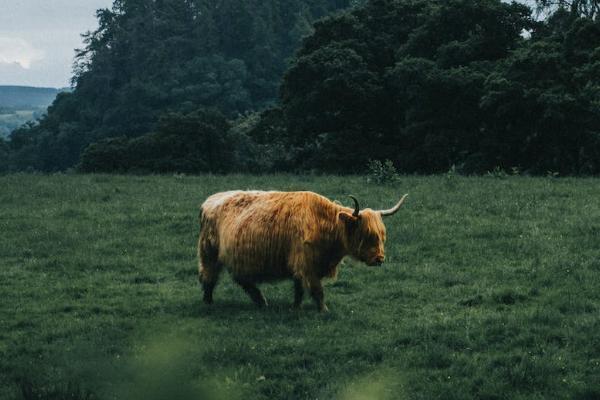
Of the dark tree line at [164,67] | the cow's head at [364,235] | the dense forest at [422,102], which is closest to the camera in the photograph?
the cow's head at [364,235]

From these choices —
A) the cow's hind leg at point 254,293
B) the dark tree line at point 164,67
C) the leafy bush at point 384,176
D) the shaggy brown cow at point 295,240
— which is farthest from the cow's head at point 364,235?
the dark tree line at point 164,67

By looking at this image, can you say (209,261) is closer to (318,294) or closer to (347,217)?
(318,294)

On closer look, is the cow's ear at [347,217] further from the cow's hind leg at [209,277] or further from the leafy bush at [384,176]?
the leafy bush at [384,176]

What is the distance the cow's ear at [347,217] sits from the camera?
440 inches

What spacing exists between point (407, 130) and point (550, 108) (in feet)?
26.2

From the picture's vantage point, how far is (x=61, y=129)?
293ft

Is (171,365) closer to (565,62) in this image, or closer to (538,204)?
(538,204)

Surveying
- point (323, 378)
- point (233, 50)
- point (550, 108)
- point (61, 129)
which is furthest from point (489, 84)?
point (233, 50)

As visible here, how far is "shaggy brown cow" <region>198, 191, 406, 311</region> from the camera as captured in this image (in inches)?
437

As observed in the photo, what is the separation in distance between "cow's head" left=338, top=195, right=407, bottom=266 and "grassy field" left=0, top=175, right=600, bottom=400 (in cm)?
85

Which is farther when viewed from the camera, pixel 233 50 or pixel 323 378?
pixel 233 50

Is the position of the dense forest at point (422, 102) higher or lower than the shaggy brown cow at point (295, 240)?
higher

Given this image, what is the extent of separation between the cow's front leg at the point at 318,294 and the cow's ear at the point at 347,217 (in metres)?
0.97

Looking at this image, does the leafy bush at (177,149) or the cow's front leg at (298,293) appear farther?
the leafy bush at (177,149)
